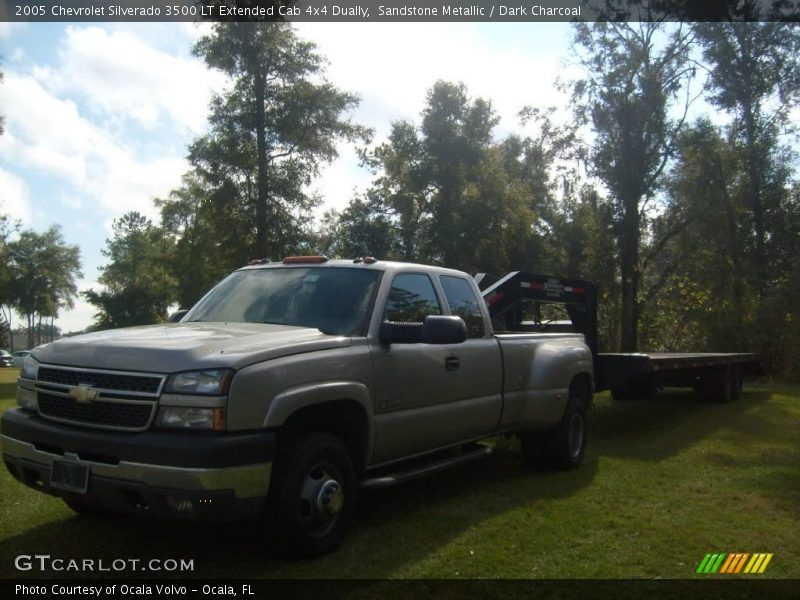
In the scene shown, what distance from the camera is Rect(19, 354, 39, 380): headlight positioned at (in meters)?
4.69

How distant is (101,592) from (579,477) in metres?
4.83

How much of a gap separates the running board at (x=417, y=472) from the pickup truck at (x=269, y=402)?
2 centimetres

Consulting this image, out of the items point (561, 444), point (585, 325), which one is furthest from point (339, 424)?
point (585, 325)

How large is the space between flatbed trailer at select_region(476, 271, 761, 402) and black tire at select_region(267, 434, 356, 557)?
4809 mm

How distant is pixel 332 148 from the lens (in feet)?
102

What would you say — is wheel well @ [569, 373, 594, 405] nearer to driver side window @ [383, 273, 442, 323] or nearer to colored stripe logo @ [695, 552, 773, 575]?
driver side window @ [383, 273, 442, 323]

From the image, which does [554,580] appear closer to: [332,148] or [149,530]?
[149,530]

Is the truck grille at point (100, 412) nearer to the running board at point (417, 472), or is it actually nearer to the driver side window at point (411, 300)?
the running board at point (417, 472)

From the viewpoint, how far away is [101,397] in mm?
4246

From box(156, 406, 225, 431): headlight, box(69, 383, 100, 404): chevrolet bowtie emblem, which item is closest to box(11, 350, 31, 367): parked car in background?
box(69, 383, 100, 404): chevrolet bowtie emblem

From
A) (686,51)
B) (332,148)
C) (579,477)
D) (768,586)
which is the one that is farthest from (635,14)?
(768,586)

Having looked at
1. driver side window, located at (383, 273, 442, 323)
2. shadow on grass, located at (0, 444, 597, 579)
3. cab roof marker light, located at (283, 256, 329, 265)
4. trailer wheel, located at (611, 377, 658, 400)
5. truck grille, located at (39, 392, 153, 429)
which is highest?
cab roof marker light, located at (283, 256, 329, 265)

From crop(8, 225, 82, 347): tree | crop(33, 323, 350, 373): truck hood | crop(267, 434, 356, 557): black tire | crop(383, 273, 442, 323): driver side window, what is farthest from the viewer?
crop(8, 225, 82, 347): tree

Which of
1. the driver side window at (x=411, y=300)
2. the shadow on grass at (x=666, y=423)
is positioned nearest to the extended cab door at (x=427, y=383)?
the driver side window at (x=411, y=300)
